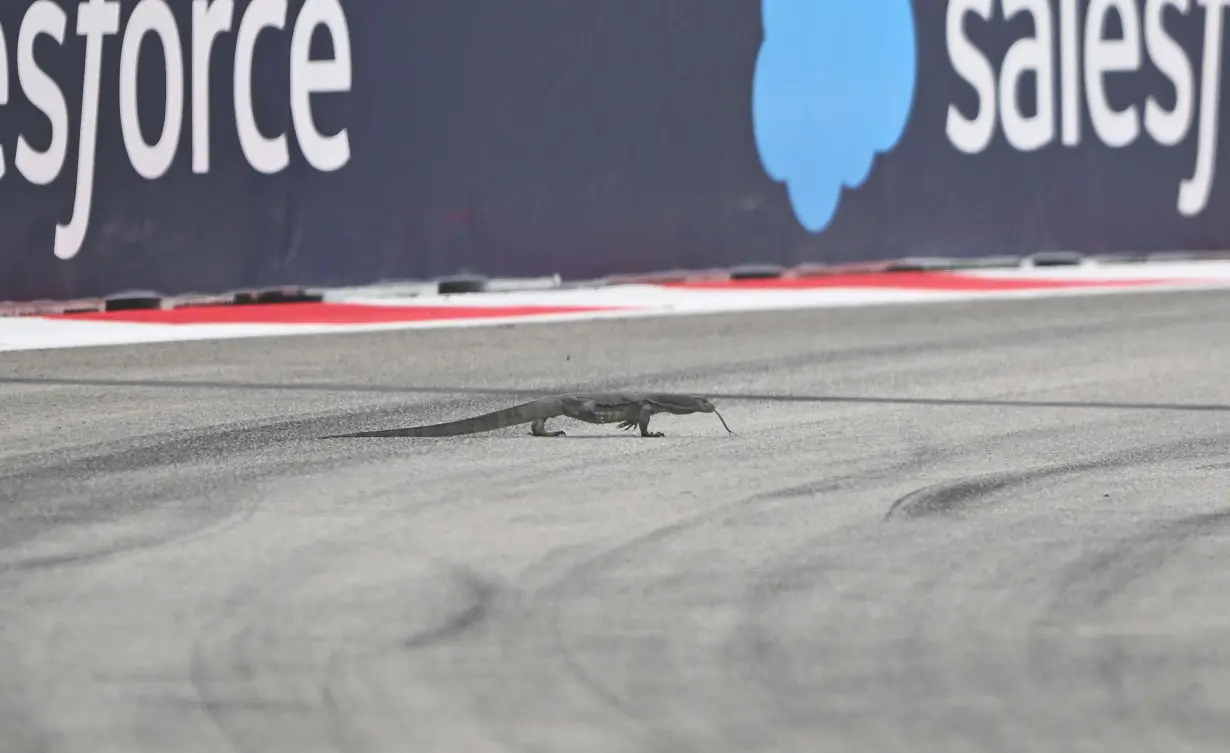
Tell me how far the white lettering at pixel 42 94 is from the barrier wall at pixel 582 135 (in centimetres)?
1

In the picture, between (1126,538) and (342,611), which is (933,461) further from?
(342,611)

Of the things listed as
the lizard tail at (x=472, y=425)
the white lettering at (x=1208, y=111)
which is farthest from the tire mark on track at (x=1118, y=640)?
the white lettering at (x=1208, y=111)

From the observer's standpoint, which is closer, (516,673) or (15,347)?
(516,673)

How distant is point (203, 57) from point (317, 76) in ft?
1.88

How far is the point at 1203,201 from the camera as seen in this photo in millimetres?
14586

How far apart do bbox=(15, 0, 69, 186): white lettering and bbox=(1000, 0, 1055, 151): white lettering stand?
555 cm

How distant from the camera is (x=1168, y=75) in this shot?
14.3 metres

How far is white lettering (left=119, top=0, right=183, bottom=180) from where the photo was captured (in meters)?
11.4

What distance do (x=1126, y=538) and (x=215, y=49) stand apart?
286 inches

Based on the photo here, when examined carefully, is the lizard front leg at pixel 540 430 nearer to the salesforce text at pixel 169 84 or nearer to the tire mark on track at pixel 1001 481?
the tire mark on track at pixel 1001 481

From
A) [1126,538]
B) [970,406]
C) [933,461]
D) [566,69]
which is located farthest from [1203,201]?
[1126,538]

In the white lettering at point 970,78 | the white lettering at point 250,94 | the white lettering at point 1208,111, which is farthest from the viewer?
the white lettering at point 1208,111

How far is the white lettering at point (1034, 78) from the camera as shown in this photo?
13.8 meters

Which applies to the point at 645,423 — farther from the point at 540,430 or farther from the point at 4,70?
the point at 4,70
